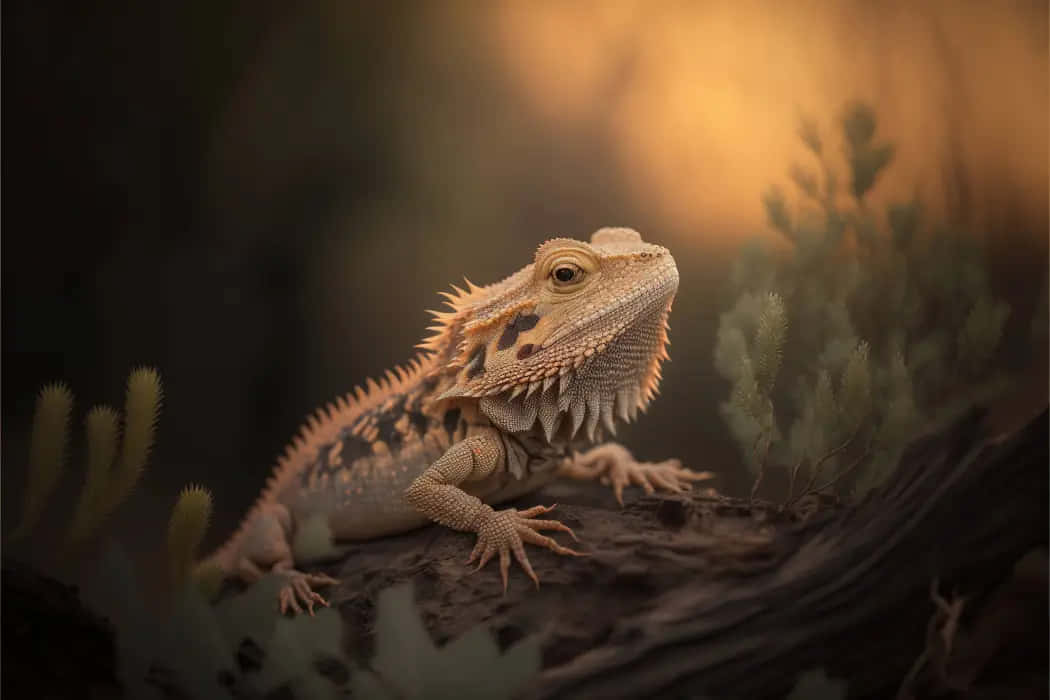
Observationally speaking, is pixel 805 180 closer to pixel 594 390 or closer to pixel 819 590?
pixel 594 390

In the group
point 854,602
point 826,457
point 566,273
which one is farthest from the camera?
point 566,273

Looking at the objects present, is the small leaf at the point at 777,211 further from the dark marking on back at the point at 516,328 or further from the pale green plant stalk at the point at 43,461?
the pale green plant stalk at the point at 43,461

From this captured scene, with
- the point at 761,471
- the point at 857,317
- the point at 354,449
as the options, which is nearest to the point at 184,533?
the point at 354,449

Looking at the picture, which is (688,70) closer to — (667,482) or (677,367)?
(677,367)

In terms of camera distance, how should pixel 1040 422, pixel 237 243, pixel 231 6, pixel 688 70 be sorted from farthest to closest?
1. pixel 237 243
2. pixel 231 6
3. pixel 688 70
4. pixel 1040 422

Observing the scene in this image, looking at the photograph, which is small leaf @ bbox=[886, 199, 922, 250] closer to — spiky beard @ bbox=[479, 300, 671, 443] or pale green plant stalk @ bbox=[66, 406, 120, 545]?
spiky beard @ bbox=[479, 300, 671, 443]

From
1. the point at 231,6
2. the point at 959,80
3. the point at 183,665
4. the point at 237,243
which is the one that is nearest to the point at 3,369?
the point at 237,243

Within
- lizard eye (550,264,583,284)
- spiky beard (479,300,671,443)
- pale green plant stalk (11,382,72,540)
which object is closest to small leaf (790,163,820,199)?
spiky beard (479,300,671,443)
